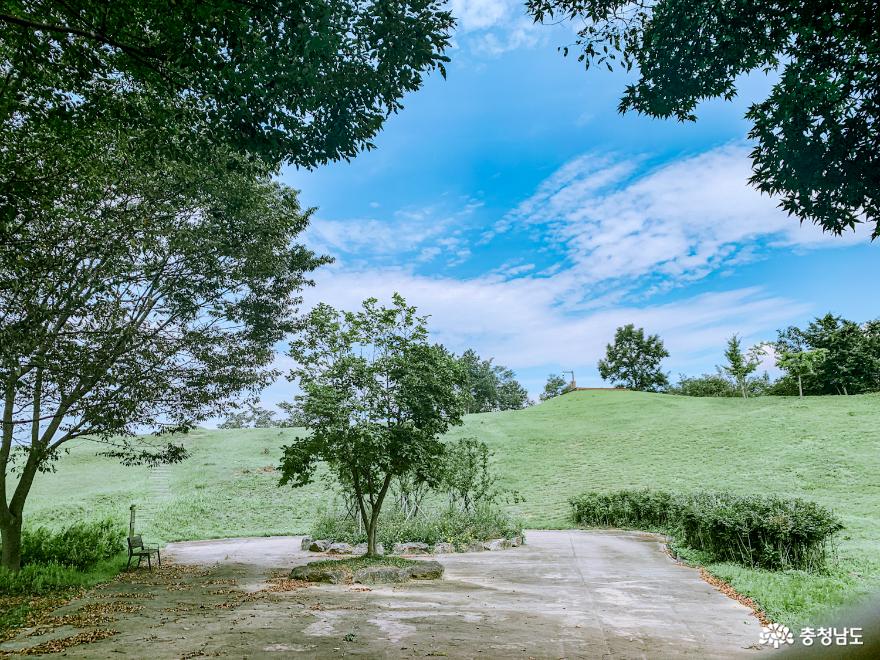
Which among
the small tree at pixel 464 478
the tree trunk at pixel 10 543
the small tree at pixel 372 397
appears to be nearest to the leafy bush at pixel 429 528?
the small tree at pixel 464 478

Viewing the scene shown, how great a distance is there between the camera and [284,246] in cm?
1211

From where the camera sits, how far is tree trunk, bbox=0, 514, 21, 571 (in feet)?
32.1

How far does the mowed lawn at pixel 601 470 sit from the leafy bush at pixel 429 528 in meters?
2.98

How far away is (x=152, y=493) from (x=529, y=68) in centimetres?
2848

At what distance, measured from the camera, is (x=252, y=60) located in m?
5.11

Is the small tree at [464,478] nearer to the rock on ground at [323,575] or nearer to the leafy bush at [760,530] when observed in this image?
the leafy bush at [760,530]

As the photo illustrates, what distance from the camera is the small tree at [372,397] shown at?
33.8 ft

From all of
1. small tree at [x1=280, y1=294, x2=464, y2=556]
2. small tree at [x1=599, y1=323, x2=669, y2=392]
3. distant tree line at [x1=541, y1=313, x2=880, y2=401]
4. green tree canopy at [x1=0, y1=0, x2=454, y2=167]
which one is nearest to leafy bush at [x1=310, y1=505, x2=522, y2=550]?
small tree at [x1=280, y1=294, x2=464, y2=556]

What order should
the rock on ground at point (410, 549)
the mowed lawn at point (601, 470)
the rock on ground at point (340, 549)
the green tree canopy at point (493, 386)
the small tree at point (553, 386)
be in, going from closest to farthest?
the rock on ground at point (410, 549) → the rock on ground at point (340, 549) → the mowed lawn at point (601, 470) → the green tree canopy at point (493, 386) → the small tree at point (553, 386)

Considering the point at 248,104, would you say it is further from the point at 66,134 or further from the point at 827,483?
the point at 827,483

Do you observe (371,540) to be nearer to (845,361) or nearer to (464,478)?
(464,478)

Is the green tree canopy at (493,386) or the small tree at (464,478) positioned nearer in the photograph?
the small tree at (464,478)

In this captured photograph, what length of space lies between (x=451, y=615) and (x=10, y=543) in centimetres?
869

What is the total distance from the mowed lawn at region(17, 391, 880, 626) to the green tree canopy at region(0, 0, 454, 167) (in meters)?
8.51
